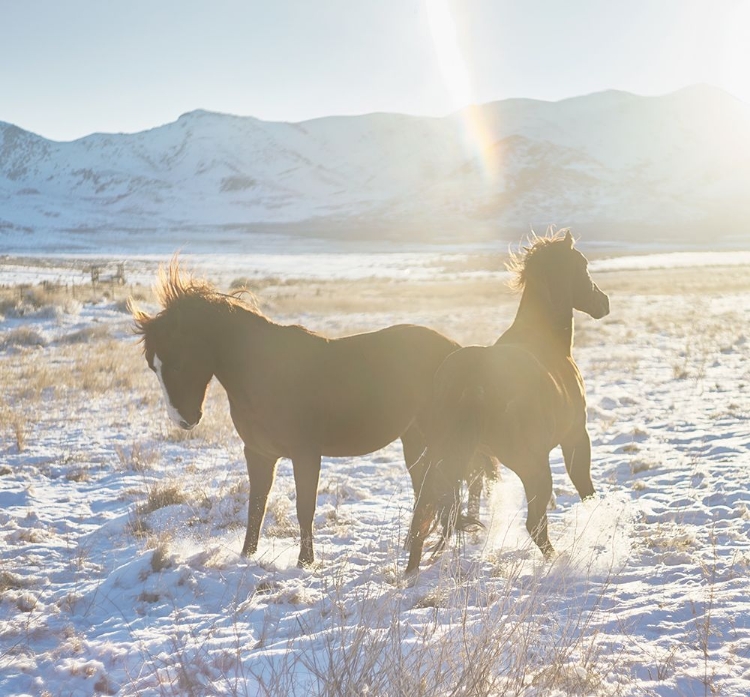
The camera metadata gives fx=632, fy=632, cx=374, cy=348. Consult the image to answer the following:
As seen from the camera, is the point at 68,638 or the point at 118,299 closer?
the point at 68,638

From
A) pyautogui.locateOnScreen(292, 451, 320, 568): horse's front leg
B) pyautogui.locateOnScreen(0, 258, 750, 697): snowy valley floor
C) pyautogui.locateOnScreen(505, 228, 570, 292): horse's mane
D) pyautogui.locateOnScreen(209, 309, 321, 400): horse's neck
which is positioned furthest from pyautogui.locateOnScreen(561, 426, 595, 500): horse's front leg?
pyautogui.locateOnScreen(209, 309, 321, 400): horse's neck

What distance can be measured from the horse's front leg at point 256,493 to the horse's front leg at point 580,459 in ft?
7.82

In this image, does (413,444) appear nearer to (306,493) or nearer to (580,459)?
(306,493)

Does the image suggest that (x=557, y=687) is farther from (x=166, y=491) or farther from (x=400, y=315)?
(x=400, y=315)

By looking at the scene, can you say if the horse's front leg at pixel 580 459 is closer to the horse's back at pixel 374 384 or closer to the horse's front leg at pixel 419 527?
the horse's back at pixel 374 384

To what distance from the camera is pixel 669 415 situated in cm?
891

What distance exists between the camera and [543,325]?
212 inches

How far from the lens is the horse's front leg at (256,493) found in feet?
15.2

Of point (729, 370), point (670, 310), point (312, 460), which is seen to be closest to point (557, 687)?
point (312, 460)

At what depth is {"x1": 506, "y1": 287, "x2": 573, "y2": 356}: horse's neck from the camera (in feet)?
17.4

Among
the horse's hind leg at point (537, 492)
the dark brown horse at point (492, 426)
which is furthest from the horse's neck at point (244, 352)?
the horse's hind leg at point (537, 492)

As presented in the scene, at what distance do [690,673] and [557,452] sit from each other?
5.42 meters

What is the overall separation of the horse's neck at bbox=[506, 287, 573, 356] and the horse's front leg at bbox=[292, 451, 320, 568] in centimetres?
205

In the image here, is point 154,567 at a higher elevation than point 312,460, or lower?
lower
